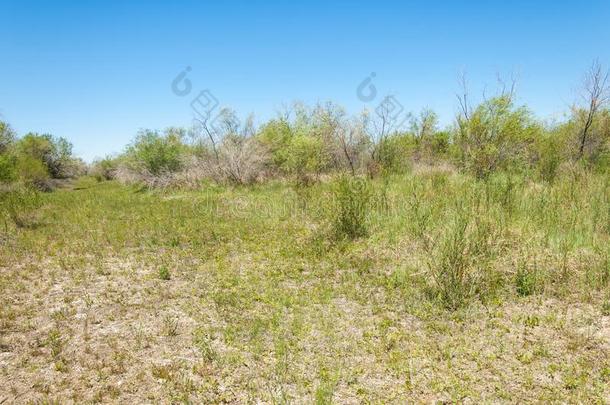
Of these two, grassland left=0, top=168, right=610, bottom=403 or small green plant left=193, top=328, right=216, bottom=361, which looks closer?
grassland left=0, top=168, right=610, bottom=403

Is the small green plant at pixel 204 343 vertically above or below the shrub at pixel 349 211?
below

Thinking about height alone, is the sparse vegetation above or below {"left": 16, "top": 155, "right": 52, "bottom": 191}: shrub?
below

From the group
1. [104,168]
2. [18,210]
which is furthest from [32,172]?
[18,210]

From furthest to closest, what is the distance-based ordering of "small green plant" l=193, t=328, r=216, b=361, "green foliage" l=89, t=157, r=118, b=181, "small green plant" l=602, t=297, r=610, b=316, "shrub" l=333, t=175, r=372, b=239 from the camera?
"green foliage" l=89, t=157, r=118, b=181 → "shrub" l=333, t=175, r=372, b=239 → "small green plant" l=602, t=297, r=610, b=316 → "small green plant" l=193, t=328, r=216, b=361

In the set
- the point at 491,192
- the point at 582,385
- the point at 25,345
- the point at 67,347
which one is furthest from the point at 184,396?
the point at 491,192

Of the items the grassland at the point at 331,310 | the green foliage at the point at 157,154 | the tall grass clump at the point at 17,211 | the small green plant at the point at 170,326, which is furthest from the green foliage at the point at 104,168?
the small green plant at the point at 170,326

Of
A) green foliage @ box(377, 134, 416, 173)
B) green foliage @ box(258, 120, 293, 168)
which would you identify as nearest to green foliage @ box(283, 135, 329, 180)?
green foliage @ box(258, 120, 293, 168)

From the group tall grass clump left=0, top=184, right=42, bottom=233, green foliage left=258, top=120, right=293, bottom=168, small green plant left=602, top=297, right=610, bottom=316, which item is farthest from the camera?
green foliage left=258, top=120, right=293, bottom=168

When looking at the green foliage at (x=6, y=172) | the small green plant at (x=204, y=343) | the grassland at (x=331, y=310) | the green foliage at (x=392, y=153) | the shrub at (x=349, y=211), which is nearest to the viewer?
the grassland at (x=331, y=310)

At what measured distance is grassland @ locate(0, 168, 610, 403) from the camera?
12.7 feet

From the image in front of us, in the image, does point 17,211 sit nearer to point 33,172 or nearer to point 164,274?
point 164,274

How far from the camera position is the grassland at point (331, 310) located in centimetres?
388

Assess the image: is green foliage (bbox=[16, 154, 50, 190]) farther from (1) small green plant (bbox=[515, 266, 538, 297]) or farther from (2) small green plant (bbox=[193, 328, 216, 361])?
(1) small green plant (bbox=[515, 266, 538, 297])

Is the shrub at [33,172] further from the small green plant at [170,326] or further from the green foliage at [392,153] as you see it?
the small green plant at [170,326]
